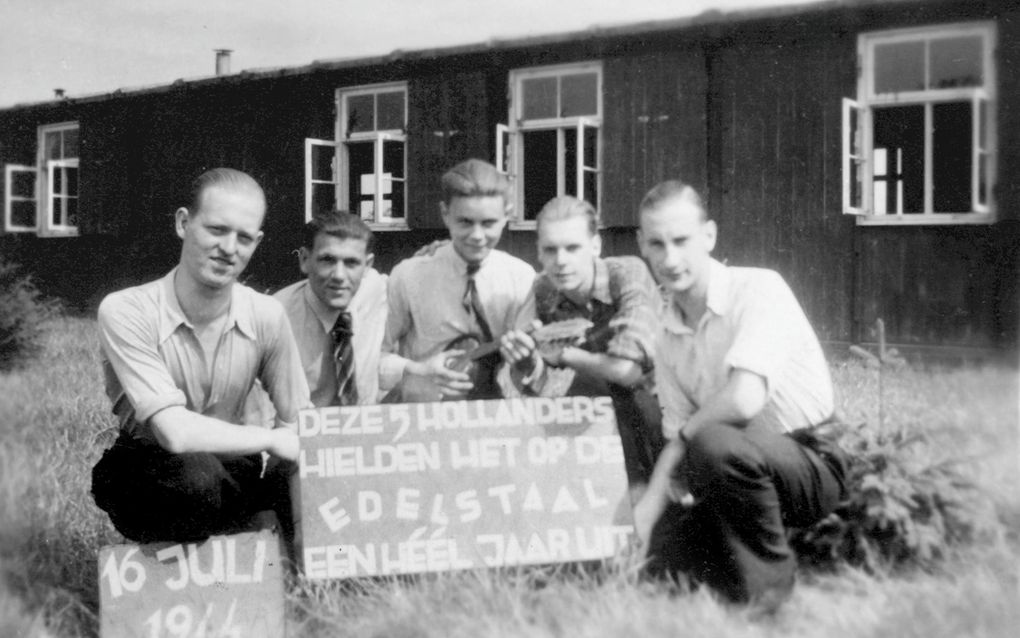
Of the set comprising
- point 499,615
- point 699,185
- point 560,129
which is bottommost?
point 499,615

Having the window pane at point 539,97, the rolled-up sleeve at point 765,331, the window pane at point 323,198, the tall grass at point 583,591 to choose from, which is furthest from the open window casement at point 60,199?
the rolled-up sleeve at point 765,331

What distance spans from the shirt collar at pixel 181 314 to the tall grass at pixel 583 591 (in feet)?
2.65

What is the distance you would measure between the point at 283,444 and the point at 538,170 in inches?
226

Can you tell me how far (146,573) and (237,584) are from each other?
25 cm

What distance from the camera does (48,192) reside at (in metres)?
10.9

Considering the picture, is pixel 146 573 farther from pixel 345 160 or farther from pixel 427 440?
pixel 345 160

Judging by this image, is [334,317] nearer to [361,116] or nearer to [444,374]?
[444,374]

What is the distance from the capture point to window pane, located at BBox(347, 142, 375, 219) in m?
9.00

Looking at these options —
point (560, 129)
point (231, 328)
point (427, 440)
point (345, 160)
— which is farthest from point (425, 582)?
point (345, 160)

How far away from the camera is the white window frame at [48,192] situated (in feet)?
35.7

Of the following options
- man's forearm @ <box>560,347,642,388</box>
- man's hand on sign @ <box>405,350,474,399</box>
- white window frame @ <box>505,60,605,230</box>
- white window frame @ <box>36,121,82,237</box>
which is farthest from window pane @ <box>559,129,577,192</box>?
white window frame @ <box>36,121,82,237</box>

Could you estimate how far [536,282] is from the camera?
130 inches

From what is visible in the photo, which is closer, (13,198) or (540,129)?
(540,129)

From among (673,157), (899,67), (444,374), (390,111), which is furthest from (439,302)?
(390,111)
